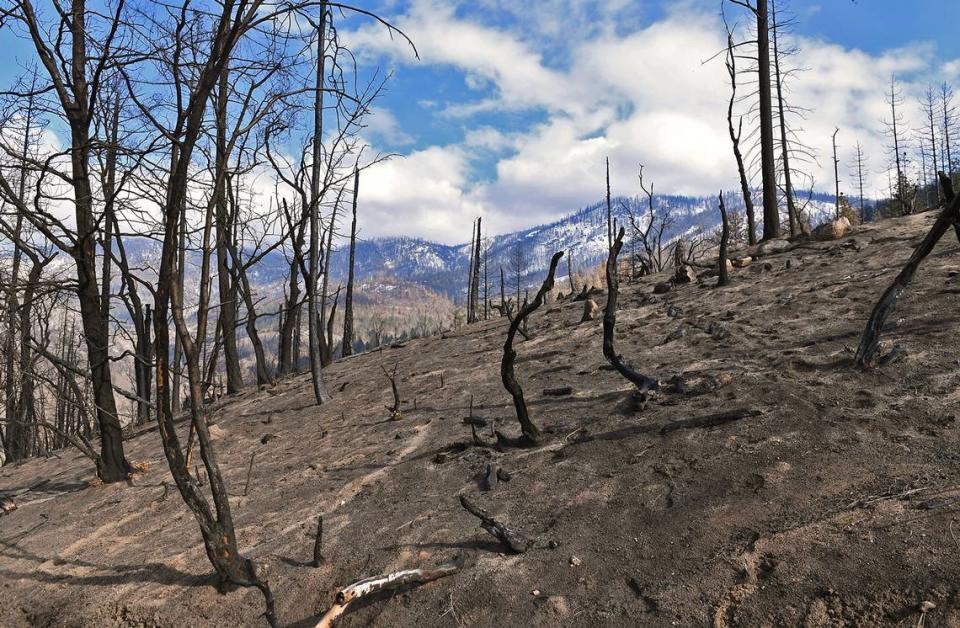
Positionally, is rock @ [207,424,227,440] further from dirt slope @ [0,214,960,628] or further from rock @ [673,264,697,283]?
rock @ [673,264,697,283]

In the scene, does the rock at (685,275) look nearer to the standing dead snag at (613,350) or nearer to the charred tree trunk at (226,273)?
the standing dead snag at (613,350)

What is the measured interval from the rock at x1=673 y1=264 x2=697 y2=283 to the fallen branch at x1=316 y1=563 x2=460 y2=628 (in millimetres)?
9888

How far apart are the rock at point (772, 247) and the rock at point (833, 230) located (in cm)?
67

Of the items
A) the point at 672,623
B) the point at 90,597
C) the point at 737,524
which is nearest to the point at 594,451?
the point at 737,524

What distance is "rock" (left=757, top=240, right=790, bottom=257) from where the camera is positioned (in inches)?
491

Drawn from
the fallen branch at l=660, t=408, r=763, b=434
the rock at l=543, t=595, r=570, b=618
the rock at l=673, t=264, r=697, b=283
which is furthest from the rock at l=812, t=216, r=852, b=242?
the rock at l=543, t=595, r=570, b=618

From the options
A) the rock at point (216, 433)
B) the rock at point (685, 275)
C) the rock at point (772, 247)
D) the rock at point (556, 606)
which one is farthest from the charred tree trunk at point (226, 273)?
the rock at point (772, 247)

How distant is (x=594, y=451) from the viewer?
5.41 metres

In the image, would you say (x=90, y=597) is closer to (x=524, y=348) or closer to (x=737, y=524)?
(x=737, y=524)

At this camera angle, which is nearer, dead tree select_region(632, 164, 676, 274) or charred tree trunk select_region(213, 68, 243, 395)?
charred tree trunk select_region(213, 68, 243, 395)

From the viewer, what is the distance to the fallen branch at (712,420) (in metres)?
5.18

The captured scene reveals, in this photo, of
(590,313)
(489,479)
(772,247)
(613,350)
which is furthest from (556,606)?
(772,247)

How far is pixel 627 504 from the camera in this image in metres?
4.43

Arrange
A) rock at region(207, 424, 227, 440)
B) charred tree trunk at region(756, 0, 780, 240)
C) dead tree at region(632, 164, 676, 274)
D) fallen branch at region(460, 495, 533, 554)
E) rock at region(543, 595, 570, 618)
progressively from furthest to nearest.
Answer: dead tree at region(632, 164, 676, 274), charred tree trunk at region(756, 0, 780, 240), rock at region(207, 424, 227, 440), fallen branch at region(460, 495, 533, 554), rock at region(543, 595, 570, 618)
